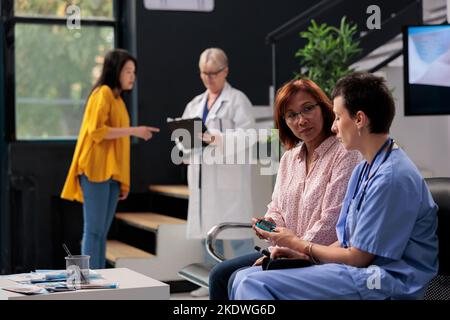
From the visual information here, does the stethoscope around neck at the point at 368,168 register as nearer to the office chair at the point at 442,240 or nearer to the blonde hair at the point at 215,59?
the office chair at the point at 442,240

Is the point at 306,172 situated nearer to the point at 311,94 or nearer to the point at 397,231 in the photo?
the point at 311,94

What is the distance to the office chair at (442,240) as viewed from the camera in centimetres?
287

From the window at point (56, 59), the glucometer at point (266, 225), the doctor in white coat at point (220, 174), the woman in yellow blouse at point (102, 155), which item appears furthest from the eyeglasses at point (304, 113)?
the window at point (56, 59)

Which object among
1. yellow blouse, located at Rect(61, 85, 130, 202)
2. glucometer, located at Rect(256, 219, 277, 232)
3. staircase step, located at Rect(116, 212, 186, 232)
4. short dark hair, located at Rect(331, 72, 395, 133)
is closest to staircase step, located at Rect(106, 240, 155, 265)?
staircase step, located at Rect(116, 212, 186, 232)

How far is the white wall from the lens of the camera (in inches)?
232

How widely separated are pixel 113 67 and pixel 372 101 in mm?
3008

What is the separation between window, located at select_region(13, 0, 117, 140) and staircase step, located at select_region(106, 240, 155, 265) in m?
0.99

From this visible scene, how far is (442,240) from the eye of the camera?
2869 millimetres

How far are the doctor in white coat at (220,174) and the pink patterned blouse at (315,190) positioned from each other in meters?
2.26
